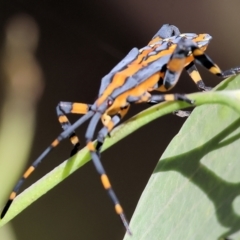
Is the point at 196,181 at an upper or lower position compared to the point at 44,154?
lower

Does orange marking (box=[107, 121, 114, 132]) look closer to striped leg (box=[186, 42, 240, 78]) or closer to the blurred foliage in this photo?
striped leg (box=[186, 42, 240, 78])

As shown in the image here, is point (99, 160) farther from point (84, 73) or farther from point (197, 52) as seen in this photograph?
point (84, 73)

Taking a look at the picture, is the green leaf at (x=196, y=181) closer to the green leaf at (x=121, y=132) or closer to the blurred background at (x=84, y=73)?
the green leaf at (x=121, y=132)

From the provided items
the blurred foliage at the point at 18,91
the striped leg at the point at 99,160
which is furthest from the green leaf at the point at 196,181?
the blurred foliage at the point at 18,91

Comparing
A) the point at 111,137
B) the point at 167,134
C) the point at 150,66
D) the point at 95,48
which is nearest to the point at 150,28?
the point at 95,48

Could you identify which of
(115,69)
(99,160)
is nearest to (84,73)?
(115,69)

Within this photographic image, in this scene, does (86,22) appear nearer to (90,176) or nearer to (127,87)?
(90,176)
